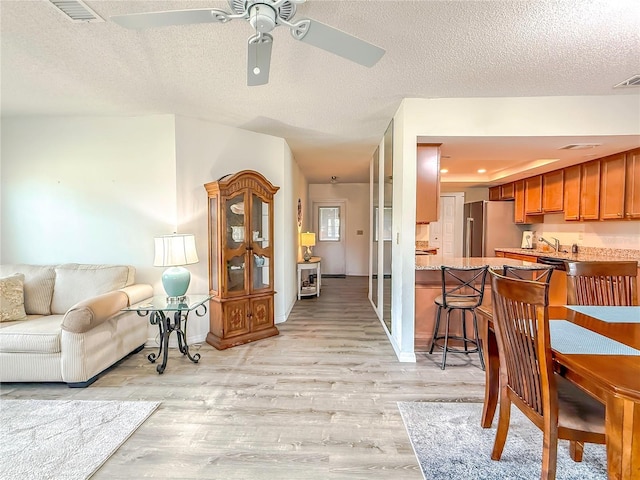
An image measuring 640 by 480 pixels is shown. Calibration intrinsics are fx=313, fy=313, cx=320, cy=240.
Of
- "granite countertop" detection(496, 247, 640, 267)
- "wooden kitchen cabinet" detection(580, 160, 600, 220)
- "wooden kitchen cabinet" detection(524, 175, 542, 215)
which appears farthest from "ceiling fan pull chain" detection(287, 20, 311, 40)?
"wooden kitchen cabinet" detection(524, 175, 542, 215)

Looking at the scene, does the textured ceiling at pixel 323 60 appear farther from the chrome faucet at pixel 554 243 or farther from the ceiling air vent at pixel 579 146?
the chrome faucet at pixel 554 243

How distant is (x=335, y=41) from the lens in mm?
1484

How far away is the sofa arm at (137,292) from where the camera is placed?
9.45ft

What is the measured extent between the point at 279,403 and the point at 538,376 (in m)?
1.61

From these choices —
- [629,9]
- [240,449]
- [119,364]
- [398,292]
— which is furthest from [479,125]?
[119,364]

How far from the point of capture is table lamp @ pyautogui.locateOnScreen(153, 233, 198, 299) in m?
2.75

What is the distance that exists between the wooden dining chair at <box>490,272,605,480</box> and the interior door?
6.39m

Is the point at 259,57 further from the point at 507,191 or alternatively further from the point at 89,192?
the point at 507,191

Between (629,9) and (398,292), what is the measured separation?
240 cm

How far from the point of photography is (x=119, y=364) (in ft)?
9.29

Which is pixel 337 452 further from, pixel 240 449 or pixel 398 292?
pixel 398 292

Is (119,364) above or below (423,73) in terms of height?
below

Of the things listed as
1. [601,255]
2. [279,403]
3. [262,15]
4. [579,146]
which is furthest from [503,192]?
[262,15]

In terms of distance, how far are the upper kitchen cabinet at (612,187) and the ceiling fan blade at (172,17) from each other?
441 cm
